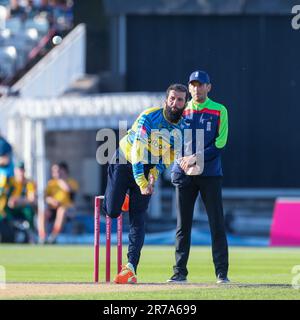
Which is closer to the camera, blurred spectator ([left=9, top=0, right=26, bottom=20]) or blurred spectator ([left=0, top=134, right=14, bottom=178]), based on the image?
blurred spectator ([left=0, top=134, right=14, bottom=178])

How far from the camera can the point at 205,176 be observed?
1331 centimetres

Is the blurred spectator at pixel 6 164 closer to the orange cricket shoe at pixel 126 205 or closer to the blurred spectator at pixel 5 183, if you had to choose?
the blurred spectator at pixel 5 183

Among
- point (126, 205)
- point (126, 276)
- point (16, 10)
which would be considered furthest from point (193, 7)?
point (126, 276)

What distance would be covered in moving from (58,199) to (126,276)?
45.7 feet

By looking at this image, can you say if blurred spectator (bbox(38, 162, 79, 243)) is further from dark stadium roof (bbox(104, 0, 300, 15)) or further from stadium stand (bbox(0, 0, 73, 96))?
stadium stand (bbox(0, 0, 73, 96))

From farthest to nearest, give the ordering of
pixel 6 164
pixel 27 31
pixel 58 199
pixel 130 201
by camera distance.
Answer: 1. pixel 27 31
2. pixel 58 199
3. pixel 6 164
4. pixel 130 201

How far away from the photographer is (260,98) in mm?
32969

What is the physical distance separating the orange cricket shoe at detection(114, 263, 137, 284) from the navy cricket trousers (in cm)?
8

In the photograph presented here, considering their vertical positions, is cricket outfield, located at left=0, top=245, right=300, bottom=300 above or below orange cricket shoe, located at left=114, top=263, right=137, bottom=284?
below

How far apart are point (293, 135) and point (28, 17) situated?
30.1 feet

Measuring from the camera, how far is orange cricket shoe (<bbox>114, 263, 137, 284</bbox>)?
42.6 feet

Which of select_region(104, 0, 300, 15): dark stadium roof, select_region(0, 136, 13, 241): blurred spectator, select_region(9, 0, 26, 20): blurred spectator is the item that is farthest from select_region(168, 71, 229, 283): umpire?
select_region(9, 0, 26, 20): blurred spectator

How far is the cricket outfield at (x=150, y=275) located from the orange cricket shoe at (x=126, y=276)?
118mm

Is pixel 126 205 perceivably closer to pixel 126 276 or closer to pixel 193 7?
pixel 126 276
